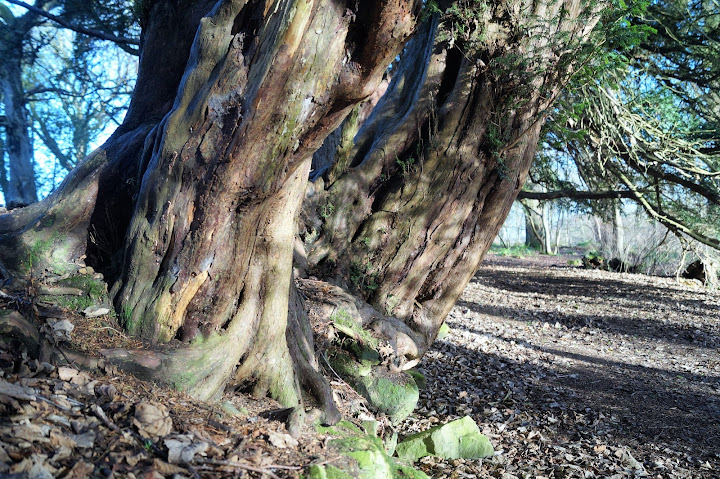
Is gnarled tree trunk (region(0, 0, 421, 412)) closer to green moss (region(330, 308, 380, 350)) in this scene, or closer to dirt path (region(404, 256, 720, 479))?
green moss (region(330, 308, 380, 350))

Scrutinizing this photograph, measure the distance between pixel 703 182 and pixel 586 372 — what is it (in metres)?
5.05

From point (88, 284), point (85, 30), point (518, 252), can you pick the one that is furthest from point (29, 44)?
point (518, 252)

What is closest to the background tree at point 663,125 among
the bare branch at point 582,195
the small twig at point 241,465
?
the bare branch at point 582,195

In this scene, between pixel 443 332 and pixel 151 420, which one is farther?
pixel 443 332

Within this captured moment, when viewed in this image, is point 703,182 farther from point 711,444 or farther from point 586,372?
point 711,444

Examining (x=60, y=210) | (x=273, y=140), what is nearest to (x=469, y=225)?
(x=273, y=140)

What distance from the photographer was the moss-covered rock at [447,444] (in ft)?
13.6

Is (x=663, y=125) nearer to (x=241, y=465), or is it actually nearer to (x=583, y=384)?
(x=583, y=384)

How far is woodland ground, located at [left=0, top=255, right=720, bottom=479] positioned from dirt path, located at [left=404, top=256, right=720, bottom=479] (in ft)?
0.07

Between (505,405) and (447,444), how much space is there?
1529mm

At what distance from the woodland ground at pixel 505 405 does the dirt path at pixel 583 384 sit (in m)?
0.02

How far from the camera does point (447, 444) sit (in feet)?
13.7

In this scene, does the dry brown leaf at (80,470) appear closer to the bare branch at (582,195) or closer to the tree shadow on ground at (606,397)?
the tree shadow on ground at (606,397)

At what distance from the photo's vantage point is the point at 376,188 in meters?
5.60
